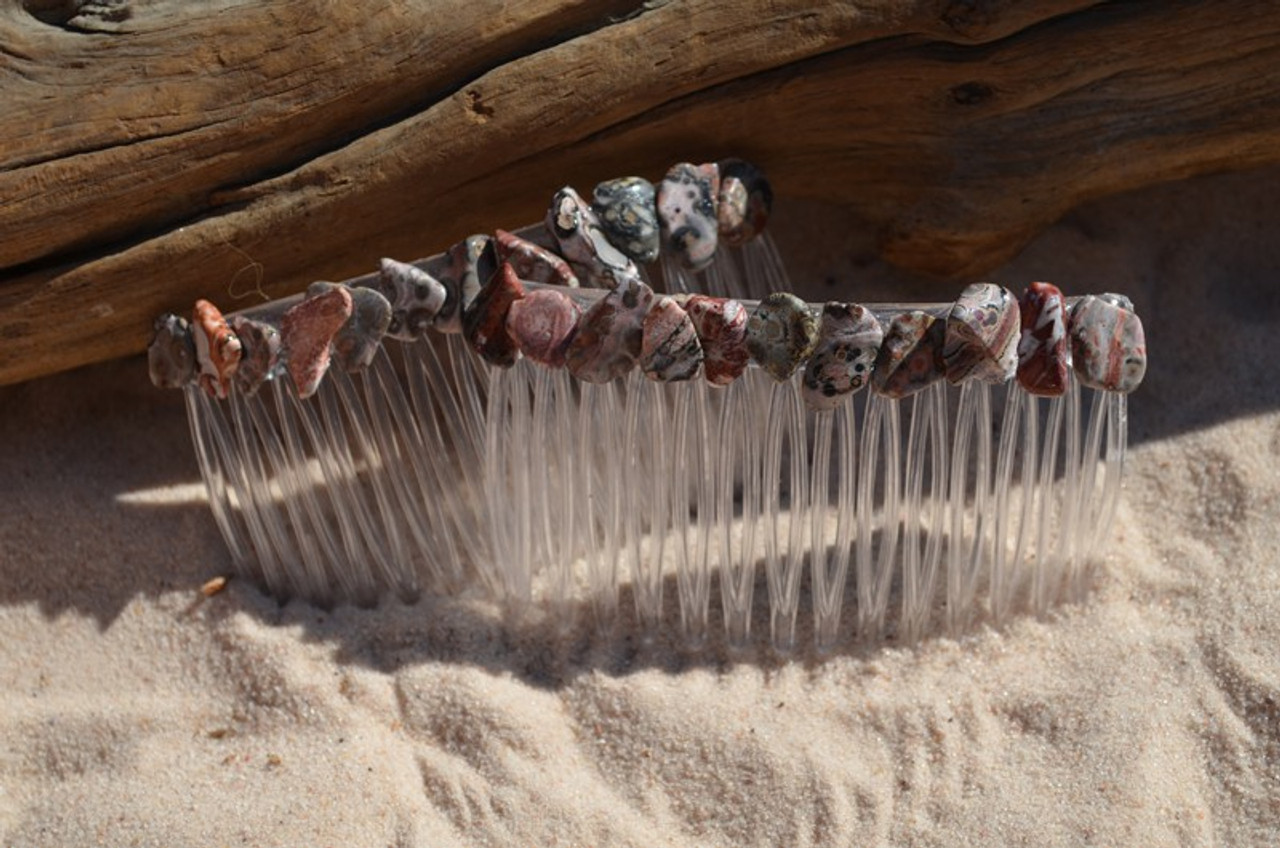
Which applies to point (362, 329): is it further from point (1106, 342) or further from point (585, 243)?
point (1106, 342)

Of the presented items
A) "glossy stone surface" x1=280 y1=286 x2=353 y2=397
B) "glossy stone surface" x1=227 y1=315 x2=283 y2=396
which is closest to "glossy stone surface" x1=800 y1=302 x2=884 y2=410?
"glossy stone surface" x1=280 y1=286 x2=353 y2=397

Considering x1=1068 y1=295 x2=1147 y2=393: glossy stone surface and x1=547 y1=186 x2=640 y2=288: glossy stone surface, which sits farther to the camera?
x1=547 y1=186 x2=640 y2=288: glossy stone surface

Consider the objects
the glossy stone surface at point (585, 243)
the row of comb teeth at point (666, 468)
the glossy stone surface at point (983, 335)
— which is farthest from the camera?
the glossy stone surface at point (585, 243)

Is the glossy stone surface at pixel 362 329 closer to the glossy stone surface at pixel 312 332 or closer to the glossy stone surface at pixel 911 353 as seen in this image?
the glossy stone surface at pixel 312 332

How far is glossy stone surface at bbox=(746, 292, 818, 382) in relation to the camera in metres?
2.11

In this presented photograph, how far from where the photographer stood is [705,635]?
2.38m

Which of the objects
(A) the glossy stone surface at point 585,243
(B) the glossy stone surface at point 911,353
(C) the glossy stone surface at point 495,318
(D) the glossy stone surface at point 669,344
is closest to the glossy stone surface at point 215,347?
(C) the glossy stone surface at point 495,318

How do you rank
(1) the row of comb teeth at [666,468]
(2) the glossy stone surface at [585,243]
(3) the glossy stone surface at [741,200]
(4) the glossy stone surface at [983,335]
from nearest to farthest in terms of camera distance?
(4) the glossy stone surface at [983,335] → (1) the row of comb teeth at [666,468] → (2) the glossy stone surface at [585,243] → (3) the glossy stone surface at [741,200]

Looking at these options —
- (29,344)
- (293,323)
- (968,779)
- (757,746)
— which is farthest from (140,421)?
(968,779)

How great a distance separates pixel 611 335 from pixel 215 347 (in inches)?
24.4

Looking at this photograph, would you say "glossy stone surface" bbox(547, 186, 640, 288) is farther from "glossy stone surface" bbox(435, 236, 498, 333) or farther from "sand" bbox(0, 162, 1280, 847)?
"sand" bbox(0, 162, 1280, 847)

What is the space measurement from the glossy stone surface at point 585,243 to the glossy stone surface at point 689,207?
0.09m

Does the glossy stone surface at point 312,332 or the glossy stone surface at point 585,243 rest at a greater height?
the glossy stone surface at point 585,243

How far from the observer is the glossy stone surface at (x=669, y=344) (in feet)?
6.99
